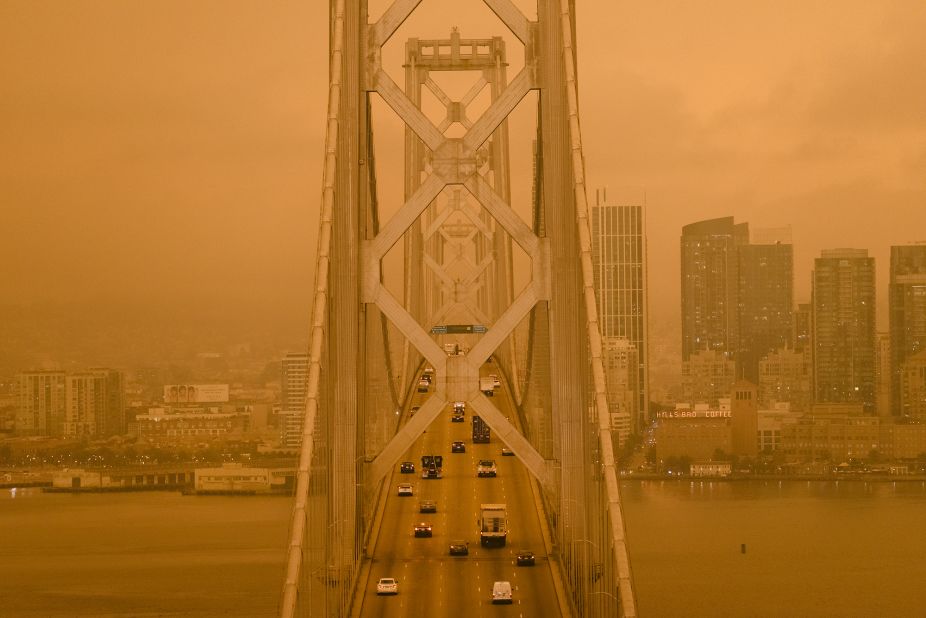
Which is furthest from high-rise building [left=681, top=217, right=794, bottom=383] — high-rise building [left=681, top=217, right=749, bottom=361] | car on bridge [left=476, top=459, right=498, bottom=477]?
car on bridge [left=476, top=459, right=498, bottom=477]

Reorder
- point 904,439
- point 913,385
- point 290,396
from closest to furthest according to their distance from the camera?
point 290,396 → point 904,439 → point 913,385

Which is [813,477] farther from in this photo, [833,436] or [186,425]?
[186,425]

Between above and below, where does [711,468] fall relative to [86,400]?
below

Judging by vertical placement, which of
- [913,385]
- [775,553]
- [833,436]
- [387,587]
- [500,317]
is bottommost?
[775,553]

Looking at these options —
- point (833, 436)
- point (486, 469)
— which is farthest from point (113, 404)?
point (486, 469)

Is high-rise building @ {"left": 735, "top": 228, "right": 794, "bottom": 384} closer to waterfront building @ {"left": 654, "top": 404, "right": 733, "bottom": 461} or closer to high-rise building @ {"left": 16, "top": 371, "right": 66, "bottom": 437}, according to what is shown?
waterfront building @ {"left": 654, "top": 404, "right": 733, "bottom": 461}

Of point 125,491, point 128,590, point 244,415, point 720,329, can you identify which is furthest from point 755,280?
point 128,590

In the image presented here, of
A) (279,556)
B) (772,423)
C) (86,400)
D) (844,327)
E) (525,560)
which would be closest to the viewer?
(525,560)
